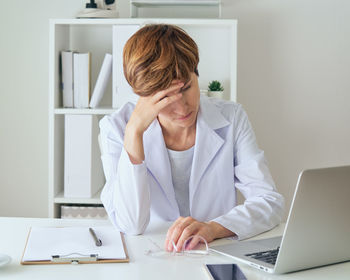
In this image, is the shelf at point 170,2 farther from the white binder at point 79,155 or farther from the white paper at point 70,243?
the white paper at point 70,243

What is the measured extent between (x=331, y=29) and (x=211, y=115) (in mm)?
1326

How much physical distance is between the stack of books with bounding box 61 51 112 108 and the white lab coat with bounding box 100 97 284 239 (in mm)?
847

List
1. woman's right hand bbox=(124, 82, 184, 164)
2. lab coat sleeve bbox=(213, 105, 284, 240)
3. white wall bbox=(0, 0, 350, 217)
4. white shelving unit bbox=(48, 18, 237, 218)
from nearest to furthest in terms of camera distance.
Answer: lab coat sleeve bbox=(213, 105, 284, 240)
woman's right hand bbox=(124, 82, 184, 164)
white shelving unit bbox=(48, 18, 237, 218)
white wall bbox=(0, 0, 350, 217)

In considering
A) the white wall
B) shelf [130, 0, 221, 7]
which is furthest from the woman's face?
the white wall

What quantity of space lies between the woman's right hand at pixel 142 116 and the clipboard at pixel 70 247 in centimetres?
24

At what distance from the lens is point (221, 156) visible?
1.73 m

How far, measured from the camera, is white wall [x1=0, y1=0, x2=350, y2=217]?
2797 mm

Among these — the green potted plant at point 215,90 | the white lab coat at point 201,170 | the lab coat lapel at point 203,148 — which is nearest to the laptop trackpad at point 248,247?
the white lab coat at point 201,170

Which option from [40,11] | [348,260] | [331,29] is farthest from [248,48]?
[348,260]

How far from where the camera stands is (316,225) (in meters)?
1.05

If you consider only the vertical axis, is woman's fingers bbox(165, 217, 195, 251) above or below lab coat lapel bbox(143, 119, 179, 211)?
below

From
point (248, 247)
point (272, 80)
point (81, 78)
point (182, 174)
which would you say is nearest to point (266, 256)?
point (248, 247)

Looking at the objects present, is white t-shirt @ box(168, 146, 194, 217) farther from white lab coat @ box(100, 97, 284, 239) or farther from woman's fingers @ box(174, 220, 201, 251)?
woman's fingers @ box(174, 220, 201, 251)

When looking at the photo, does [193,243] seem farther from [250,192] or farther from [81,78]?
[81,78]
